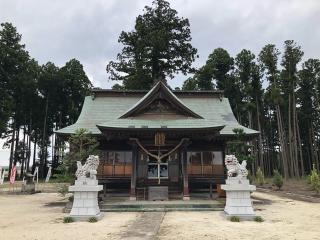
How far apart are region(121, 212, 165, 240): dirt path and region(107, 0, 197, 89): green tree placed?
24.4 m

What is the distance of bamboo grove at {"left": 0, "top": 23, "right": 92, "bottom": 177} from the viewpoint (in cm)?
4281

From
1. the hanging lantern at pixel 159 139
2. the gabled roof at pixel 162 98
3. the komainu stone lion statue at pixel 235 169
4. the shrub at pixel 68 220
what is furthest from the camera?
the gabled roof at pixel 162 98

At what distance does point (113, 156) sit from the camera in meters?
19.4

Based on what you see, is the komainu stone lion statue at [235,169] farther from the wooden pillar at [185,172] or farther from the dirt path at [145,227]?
the wooden pillar at [185,172]

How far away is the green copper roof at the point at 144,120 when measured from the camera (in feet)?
58.5

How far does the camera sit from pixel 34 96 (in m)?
47.3

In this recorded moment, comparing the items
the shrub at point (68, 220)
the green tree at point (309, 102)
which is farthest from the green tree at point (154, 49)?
the shrub at point (68, 220)

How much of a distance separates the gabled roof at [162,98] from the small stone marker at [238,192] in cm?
570

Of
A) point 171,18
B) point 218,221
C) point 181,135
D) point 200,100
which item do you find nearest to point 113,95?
point 200,100

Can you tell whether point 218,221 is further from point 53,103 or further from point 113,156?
point 53,103

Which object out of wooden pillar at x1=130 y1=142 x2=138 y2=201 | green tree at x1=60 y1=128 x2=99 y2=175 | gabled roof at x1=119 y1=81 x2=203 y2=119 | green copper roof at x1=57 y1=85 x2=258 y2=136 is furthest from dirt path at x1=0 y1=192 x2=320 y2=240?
gabled roof at x1=119 y1=81 x2=203 y2=119

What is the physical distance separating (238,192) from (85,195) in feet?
20.0

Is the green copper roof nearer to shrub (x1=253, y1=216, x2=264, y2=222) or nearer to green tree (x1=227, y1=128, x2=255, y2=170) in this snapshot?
green tree (x1=227, y1=128, x2=255, y2=170)

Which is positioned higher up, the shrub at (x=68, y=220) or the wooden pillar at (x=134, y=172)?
the wooden pillar at (x=134, y=172)
